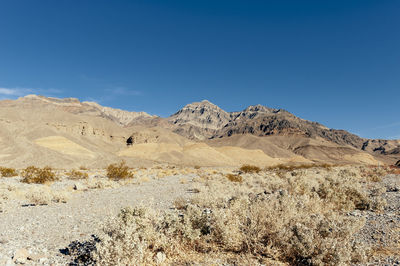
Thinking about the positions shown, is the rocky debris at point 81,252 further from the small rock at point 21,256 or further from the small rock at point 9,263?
the small rock at point 9,263

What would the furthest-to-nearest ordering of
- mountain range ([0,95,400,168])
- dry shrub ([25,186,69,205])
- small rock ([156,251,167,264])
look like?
mountain range ([0,95,400,168])
dry shrub ([25,186,69,205])
small rock ([156,251,167,264])

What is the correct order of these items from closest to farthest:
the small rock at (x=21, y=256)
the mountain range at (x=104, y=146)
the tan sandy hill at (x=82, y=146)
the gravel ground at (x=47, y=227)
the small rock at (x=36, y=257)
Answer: the small rock at (x=21, y=256)
the small rock at (x=36, y=257)
the gravel ground at (x=47, y=227)
the tan sandy hill at (x=82, y=146)
the mountain range at (x=104, y=146)

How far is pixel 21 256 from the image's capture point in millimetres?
5047

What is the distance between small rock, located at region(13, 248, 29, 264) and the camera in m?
4.92

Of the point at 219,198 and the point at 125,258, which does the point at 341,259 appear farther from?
the point at 219,198

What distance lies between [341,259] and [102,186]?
17172mm

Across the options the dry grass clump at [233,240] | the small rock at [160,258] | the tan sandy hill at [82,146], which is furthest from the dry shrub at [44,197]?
the tan sandy hill at [82,146]

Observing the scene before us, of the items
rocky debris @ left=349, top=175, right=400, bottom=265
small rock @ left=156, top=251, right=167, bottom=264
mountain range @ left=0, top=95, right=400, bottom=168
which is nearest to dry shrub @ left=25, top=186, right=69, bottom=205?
small rock @ left=156, top=251, right=167, bottom=264

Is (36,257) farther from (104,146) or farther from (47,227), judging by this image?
(104,146)

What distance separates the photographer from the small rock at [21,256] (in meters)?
4.92

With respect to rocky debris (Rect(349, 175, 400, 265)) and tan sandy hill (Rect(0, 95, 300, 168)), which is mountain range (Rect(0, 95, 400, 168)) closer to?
tan sandy hill (Rect(0, 95, 300, 168))

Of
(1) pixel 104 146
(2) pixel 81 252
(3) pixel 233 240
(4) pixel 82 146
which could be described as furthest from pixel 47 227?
(1) pixel 104 146

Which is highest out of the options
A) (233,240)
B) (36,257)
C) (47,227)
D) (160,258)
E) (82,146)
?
(82,146)

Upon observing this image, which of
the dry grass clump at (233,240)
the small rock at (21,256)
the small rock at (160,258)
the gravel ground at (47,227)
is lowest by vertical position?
the gravel ground at (47,227)
